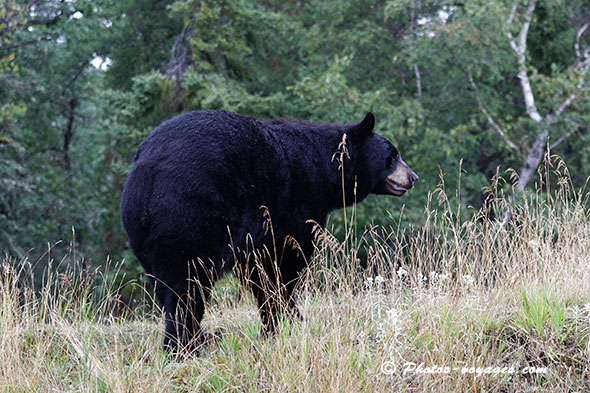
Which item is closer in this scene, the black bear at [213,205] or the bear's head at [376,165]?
the black bear at [213,205]

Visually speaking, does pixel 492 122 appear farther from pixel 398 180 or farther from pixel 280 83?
pixel 398 180

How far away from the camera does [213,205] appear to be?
4539 millimetres

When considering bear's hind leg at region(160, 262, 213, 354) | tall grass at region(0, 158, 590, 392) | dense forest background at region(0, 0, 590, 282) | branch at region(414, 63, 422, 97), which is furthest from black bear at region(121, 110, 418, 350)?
branch at region(414, 63, 422, 97)

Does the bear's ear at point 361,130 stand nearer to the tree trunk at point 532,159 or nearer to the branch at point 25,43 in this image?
the tree trunk at point 532,159

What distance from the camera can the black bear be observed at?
14.6ft

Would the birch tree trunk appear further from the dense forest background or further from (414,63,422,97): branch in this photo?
(414,63,422,97): branch

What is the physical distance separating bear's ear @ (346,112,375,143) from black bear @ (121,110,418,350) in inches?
24.0

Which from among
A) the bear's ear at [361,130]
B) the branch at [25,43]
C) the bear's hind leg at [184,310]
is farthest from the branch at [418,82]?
the bear's hind leg at [184,310]

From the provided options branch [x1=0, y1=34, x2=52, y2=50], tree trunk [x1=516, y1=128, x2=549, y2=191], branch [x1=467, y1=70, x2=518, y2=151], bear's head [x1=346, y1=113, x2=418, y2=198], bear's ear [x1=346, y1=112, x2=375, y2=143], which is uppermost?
branch [x1=0, y1=34, x2=52, y2=50]

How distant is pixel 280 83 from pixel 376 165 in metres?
13.9

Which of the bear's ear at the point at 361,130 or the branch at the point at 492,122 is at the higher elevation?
the bear's ear at the point at 361,130

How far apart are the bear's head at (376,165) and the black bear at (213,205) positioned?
26.1 inches

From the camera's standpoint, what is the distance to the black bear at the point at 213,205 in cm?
445

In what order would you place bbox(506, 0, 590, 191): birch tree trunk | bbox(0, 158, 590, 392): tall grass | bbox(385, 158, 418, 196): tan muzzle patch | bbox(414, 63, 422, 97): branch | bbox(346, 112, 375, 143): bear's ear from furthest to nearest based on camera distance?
bbox(414, 63, 422, 97): branch
bbox(506, 0, 590, 191): birch tree trunk
bbox(385, 158, 418, 196): tan muzzle patch
bbox(346, 112, 375, 143): bear's ear
bbox(0, 158, 590, 392): tall grass
